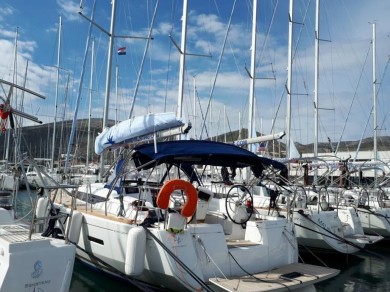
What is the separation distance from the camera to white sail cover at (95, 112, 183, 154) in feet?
27.5

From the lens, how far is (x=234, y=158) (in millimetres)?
8289

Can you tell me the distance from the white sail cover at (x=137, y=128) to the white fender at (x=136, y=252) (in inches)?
110

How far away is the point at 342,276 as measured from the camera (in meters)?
9.38

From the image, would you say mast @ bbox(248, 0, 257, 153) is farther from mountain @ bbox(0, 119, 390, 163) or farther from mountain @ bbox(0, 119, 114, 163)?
mountain @ bbox(0, 119, 114, 163)

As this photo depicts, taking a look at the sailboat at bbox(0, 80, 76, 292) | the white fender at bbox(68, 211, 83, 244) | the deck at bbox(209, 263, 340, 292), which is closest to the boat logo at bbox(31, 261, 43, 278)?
the sailboat at bbox(0, 80, 76, 292)

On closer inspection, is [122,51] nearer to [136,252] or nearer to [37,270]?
[136,252]

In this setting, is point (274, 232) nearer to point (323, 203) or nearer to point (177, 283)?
point (177, 283)

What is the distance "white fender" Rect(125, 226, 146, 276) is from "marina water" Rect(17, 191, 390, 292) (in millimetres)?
1561

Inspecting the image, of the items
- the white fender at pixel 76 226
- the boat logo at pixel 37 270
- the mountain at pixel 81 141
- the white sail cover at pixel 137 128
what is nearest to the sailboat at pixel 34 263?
the boat logo at pixel 37 270

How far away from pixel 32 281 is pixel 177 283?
2.38 metres

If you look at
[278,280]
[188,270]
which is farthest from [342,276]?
[188,270]

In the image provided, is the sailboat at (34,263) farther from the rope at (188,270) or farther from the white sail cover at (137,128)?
the white sail cover at (137,128)

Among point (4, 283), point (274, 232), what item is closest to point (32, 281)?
point (4, 283)

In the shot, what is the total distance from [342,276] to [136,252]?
5.85 m
